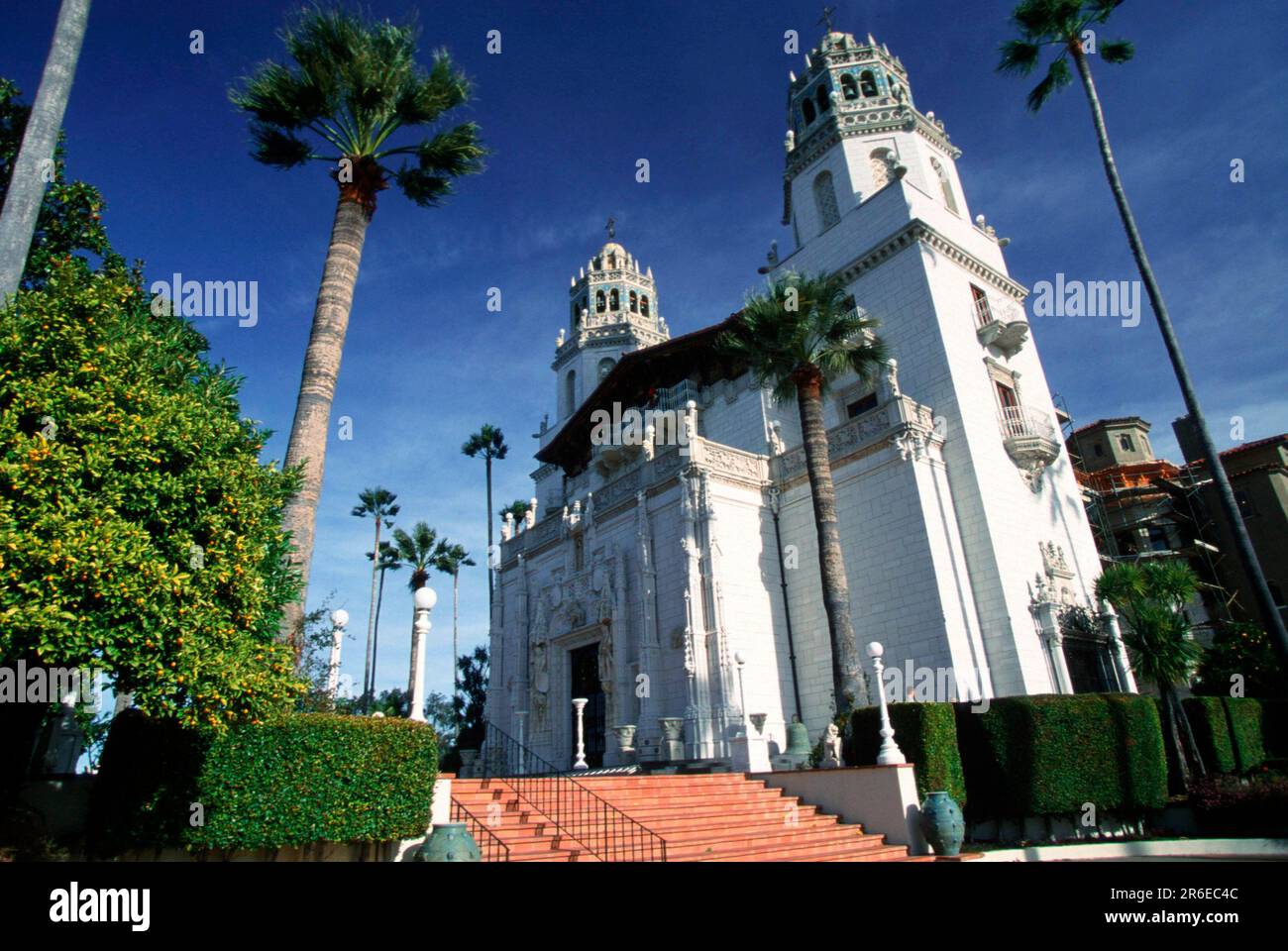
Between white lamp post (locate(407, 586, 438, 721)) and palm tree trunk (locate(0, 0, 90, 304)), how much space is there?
5.96 m

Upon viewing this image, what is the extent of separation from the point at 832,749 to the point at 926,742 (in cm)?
249

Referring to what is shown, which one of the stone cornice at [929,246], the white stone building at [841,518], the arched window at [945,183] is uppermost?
the arched window at [945,183]

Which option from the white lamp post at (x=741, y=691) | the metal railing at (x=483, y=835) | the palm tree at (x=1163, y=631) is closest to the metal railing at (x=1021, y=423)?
the palm tree at (x=1163, y=631)

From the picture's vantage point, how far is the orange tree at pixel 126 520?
6.48 metres

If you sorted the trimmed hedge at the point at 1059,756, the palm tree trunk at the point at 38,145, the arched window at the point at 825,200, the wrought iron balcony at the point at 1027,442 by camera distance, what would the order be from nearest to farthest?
the palm tree trunk at the point at 38,145
the trimmed hedge at the point at 1059,756
the wrought iron balcony at the point at 1027,442
the arched window at the point at 825,200

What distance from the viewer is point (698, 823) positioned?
1198 cm

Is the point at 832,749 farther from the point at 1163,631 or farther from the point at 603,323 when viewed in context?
the point at 603,323

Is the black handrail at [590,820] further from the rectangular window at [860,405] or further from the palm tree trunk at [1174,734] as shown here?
the rectangular window at [860,405]

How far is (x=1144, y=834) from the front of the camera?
13.6 metres

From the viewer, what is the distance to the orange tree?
6477 millimetres

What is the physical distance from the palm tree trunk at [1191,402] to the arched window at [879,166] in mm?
7870

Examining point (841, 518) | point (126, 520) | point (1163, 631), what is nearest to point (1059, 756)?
point (1163, 631)

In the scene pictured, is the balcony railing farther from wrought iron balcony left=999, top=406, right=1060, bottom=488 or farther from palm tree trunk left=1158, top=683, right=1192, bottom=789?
palm tree trunk left=1158, top=683, right=1192, bottom=789

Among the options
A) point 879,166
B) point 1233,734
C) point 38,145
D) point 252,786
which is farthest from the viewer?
point 879,166
